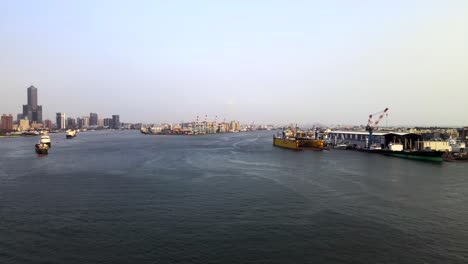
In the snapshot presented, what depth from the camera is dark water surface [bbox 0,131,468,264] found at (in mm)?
8234

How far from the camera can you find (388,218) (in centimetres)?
1109

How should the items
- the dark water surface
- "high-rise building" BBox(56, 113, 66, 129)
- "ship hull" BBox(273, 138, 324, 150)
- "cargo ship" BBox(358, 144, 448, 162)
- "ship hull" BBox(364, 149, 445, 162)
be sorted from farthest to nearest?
"high-rise building" BBox(56, 113, 66, 129) < "ship hull" BBox(273, 138, 324, 150) < "cargo ship" BBox(358, 144, 448, 162) < "ship hull" BBox(364, 149, 445, 162) < the dark water surface

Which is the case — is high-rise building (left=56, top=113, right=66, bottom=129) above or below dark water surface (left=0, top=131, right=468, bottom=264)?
above

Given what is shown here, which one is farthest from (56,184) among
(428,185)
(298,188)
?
(428,185)

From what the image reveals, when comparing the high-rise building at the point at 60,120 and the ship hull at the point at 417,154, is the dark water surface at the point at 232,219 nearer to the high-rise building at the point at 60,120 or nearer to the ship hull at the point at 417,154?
the ship hull at the point at 417,154

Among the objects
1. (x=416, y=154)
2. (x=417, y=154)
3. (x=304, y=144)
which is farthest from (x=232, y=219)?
(x=304, y=144)

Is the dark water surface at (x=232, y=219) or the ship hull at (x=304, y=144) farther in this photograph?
the ship hull at (x=304, y=144)

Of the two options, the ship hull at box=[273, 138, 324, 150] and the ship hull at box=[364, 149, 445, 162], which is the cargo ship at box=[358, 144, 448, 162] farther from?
the ship hull at box=[273, 138, 324, 150]

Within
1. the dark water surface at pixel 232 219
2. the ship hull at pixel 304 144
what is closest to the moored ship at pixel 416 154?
the ship hull at pixel 304 144

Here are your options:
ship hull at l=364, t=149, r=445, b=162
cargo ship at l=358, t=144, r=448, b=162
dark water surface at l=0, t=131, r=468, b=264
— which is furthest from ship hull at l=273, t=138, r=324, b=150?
dark water surface at l=0, t=131, r=468, b=264

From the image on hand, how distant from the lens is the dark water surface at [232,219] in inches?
324

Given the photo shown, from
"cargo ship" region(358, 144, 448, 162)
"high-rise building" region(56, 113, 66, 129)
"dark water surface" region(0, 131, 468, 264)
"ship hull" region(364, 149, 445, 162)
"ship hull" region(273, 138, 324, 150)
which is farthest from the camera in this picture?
"high-rise building" region(56, 113, 66, 129)

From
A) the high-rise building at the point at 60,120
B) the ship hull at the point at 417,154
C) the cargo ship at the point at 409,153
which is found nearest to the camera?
the ship hull at the point at 417,154

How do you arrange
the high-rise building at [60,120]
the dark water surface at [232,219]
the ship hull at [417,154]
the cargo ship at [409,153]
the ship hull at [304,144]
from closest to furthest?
the dark water surface at [232,219] < the ship hull at [417,154] < the cargo ship at [409,153] < the ship hull at [304,144] < the high-rise building at [60,120]
